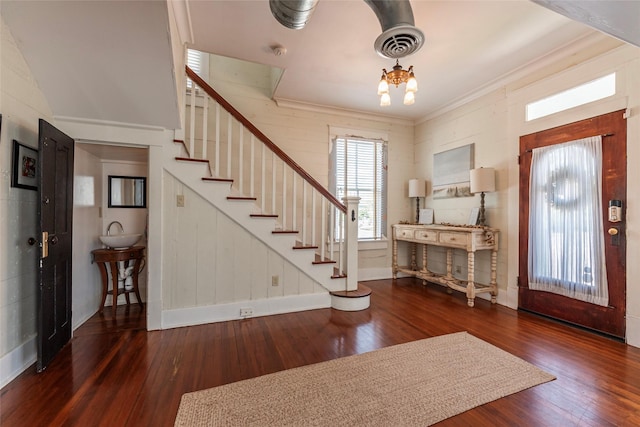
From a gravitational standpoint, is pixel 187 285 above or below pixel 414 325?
above

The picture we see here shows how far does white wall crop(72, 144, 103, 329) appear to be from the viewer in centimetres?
291

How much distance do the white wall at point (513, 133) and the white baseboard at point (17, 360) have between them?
4869mm

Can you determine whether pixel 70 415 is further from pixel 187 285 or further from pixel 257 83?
pixel 257 83

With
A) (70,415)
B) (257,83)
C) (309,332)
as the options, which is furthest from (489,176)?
(70,415)

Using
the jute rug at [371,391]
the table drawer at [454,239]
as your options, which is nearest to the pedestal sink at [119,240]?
the jute rug at [371,391]

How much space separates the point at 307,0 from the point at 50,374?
3256 millimetres

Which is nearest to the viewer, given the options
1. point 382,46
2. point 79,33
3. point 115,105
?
point 79,33

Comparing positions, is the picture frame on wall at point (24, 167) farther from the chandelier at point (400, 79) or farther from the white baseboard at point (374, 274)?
the white baseboard at point (374, 274)

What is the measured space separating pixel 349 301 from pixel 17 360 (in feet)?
9.49

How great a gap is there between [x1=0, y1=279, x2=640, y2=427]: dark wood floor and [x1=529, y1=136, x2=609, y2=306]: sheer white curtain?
47 centimetres

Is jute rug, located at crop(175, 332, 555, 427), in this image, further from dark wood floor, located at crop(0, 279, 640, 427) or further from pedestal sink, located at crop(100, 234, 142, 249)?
pedestal sink, located at crop(100, 234, 142, 249)

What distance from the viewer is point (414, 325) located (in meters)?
2.95

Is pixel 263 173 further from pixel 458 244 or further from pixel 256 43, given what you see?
pixel 458 244

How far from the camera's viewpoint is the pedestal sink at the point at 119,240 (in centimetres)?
319
